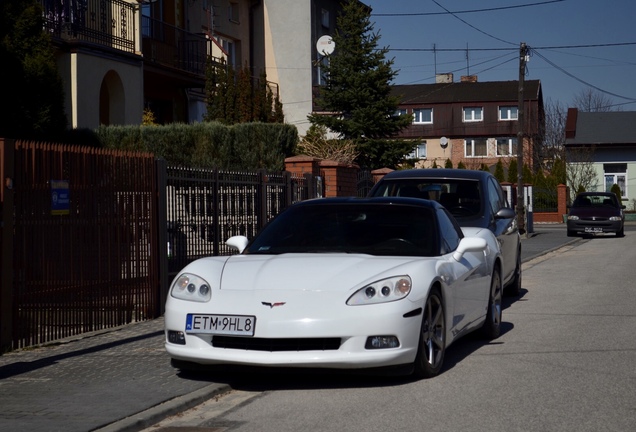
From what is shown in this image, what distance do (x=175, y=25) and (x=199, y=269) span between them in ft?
83.4

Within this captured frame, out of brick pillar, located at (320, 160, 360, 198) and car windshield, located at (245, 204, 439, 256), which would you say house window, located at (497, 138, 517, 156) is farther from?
car windshield, located at (245, 204, 439, 256)

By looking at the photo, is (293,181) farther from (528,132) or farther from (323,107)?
(528,132)

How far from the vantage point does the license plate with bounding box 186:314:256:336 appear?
293 inches

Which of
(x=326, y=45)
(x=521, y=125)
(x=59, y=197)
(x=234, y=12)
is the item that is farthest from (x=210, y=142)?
(x=521, y=125)

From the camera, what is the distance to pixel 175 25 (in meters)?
32.5

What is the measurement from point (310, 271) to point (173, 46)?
2450 centimetres

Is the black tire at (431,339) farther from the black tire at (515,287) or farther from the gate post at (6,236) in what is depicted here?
the black tire at (515,287)

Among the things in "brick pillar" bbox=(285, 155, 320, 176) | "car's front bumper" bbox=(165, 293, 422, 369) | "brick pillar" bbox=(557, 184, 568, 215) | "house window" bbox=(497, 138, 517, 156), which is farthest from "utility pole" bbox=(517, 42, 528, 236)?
"house window" bbox=(497, 138, 517, 156)


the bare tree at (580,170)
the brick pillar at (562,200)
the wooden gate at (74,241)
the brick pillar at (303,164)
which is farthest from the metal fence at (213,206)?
the bare tree at (580,170)

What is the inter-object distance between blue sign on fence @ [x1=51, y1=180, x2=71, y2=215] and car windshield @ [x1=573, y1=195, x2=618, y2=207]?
3090cm

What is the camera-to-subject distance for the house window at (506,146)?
8775cm

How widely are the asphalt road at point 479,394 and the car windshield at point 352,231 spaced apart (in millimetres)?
1062

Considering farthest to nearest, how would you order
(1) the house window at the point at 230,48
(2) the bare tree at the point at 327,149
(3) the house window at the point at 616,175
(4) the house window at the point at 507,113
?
(4) the house window at the point at 507,113 < (3) the house window at the point at 616,175 < (1) the house window at the point at 230,48 < (2) the bare tree at the point at 327,149

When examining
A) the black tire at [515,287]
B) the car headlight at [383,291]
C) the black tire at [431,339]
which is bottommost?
the black tire at [515,287]
